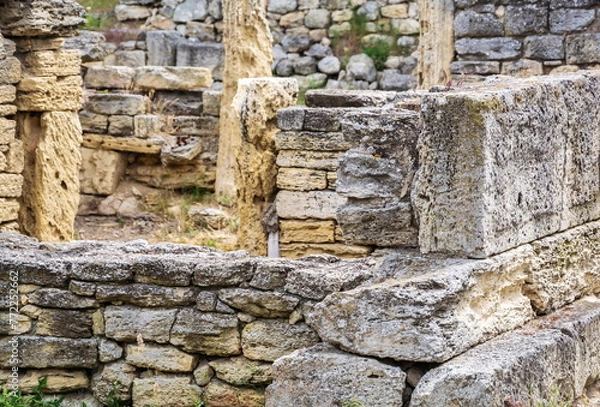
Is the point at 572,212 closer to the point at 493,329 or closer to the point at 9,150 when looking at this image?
the point at 493,329

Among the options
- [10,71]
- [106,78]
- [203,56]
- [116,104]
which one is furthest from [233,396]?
[203,56]

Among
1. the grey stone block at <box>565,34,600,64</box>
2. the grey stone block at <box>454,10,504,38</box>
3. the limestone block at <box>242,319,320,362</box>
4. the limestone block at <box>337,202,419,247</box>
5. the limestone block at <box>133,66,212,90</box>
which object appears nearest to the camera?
the limestone block at <box>337,202,419,247</box>

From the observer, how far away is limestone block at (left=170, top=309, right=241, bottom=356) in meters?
5.69

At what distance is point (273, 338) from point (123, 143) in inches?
332

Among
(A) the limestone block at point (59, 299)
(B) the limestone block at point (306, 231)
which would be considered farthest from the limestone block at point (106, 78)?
(A) the limestone block at point (59, 299)

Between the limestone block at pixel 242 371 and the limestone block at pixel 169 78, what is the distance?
9.13 meters

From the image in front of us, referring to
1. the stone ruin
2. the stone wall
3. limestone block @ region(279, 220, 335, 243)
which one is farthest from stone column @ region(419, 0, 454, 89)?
the stone ruin

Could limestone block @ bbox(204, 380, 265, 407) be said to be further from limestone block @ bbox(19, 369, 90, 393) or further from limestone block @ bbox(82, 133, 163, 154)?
limestone block @ bbox(82, 133, 163, 154)

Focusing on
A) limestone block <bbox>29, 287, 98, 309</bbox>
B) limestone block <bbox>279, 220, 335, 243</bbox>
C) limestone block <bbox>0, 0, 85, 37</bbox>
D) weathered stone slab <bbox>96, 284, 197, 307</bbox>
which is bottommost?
limestone block <bbox>279, 220, 335, 243</bbox>

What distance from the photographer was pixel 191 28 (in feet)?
64.1

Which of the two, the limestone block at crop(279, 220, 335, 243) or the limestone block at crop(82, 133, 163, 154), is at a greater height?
the limestone block at crop(82, 133, 163, 154)

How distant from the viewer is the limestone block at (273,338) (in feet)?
18.3

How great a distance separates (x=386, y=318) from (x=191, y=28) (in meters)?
15.5

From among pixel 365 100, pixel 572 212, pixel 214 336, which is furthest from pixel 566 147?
pixel 365 100
